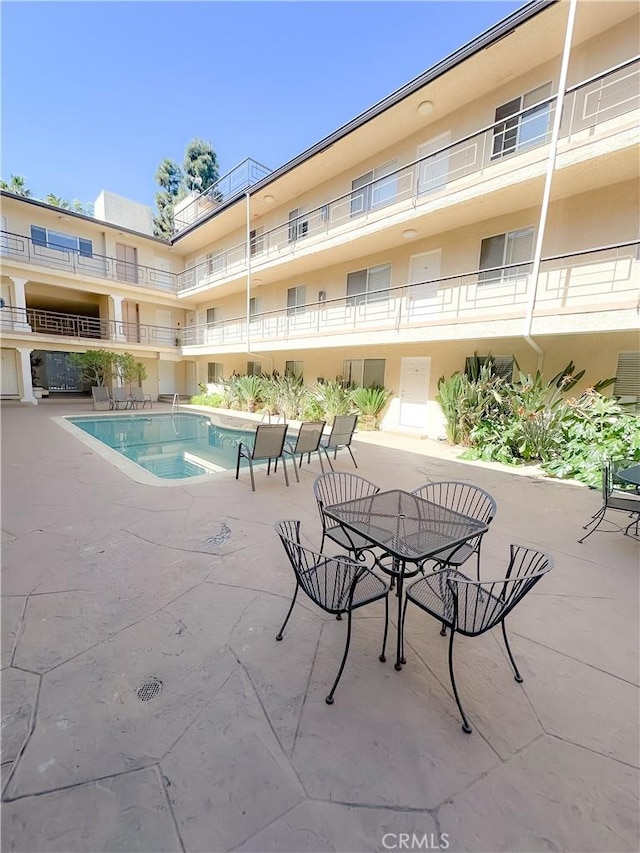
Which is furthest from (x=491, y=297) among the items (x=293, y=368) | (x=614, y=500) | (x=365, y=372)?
(x=293, y=368)

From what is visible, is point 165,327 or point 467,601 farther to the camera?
point 165,327

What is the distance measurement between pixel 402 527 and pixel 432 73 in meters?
11.4

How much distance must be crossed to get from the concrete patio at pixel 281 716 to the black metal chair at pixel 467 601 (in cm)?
26

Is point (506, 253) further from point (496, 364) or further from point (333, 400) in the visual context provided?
point (333, 400)

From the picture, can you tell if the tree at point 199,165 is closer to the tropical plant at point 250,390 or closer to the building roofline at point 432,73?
the building roofline at point 432,73

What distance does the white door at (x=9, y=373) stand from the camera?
17.9 m

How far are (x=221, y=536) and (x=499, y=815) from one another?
3251 mm

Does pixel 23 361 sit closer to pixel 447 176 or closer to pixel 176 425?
pixel 176 425

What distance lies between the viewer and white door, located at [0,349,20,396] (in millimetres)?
17938

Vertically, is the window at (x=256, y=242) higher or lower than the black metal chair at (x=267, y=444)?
higher

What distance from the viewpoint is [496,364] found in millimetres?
10383

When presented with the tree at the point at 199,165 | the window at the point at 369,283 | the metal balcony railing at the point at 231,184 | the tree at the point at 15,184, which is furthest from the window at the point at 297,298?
the tree at the point at 15,184

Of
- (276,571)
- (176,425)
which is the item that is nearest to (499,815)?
(276,571)

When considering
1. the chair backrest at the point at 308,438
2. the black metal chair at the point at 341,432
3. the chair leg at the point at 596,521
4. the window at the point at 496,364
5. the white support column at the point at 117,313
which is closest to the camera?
the chair leg at the point at 596,521
